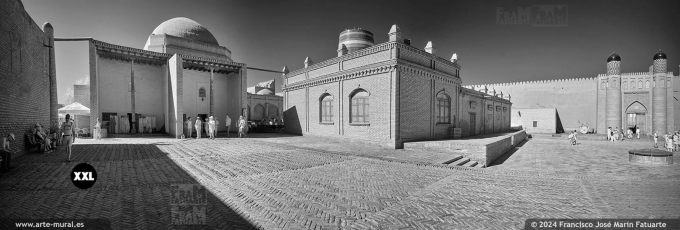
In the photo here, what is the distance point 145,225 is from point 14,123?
9850mm

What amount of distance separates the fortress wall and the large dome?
4060 centimetres

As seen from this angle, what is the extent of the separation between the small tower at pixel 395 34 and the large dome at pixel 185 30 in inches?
784

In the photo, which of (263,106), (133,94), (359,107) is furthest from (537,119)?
(133,94)

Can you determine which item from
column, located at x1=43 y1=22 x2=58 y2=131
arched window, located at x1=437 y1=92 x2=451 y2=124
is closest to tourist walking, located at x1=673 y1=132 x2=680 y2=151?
arched window, located at x1=437 y1=92 x2=451 y2=124

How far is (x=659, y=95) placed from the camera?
32.9 meters

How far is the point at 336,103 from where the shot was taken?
56.4 feet

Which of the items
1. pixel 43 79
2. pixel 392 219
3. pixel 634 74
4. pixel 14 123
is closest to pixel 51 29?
pixel 43 79

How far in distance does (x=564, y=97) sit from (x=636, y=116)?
794cm

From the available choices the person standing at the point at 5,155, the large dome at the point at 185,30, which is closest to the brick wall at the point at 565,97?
the large dome at the point at 185,30

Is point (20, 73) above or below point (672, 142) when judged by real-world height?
above

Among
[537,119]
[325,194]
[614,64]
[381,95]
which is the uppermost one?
[614,64]

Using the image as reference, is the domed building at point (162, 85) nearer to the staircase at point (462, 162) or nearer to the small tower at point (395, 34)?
the small tower at point (395, 34)

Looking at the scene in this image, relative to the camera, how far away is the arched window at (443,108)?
17.2 metres

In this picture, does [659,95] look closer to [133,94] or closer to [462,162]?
[462,162]
